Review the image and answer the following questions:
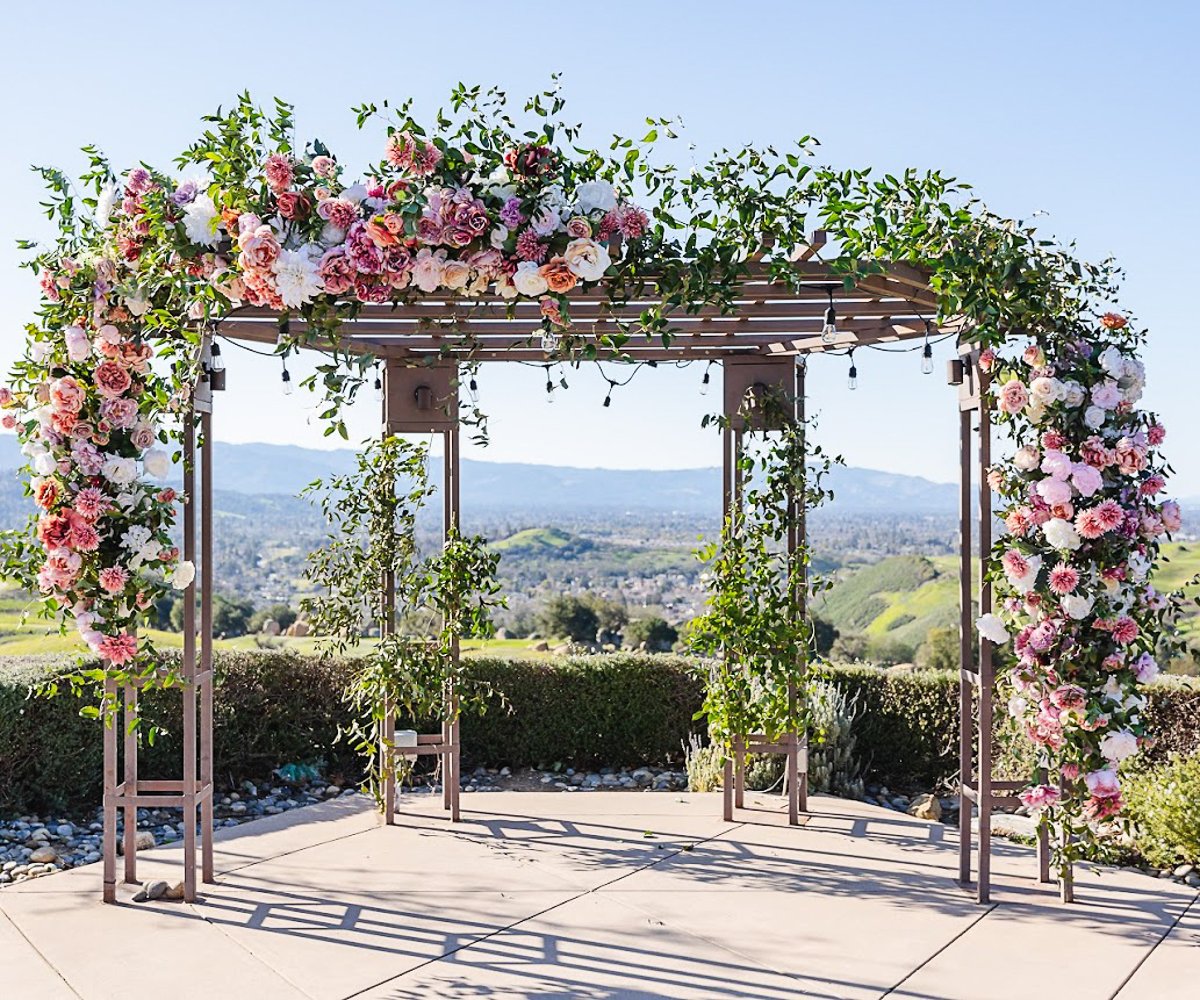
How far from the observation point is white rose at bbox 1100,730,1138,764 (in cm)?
400

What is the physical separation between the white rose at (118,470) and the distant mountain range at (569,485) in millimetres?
31454

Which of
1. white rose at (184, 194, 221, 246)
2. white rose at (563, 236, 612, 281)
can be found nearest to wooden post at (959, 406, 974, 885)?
white rose at (563, 236, 612, 281)

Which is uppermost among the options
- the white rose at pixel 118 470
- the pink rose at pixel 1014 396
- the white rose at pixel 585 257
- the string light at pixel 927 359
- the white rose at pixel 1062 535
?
the white rose at pixel 585 257

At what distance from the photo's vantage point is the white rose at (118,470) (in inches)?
157

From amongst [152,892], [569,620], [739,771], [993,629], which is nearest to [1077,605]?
[993,629]

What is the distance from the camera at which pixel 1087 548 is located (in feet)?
13.3

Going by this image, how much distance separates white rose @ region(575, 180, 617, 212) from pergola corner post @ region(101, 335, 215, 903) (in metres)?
1.55

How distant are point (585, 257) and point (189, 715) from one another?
2.33m

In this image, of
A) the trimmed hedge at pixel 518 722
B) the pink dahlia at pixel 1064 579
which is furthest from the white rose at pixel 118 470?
the pink dahlia at pixel 1064 579

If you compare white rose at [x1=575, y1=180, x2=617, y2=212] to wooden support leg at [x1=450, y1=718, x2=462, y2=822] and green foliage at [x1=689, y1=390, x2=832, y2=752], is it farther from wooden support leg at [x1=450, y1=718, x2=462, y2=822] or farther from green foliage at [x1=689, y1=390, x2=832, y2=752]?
wooden support leg at [x1=450, y1=718, x2=462, y2=822]

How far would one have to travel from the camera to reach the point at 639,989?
3561 mm

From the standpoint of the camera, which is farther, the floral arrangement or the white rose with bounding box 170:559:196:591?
the white rose with bounding box 170:559:196:591

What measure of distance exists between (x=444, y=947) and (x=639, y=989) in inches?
30.9

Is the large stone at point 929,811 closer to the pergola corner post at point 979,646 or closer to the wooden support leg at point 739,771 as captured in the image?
the wooden support leg at point 739,771
